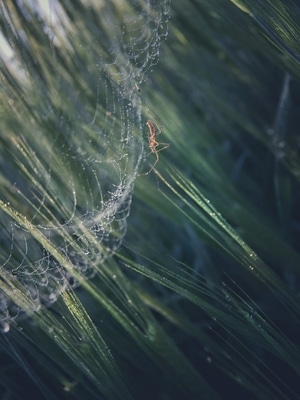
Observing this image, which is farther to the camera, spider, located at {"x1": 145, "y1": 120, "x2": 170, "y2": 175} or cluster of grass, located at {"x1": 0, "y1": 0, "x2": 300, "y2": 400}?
spider, located at {"x1": 145, "y1": 120, "x2": 170, "y2": 175}

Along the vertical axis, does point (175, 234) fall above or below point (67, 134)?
below

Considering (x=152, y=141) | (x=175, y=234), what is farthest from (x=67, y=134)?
(x=175, y=234)

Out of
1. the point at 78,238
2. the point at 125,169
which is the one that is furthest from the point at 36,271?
the point at 125,169

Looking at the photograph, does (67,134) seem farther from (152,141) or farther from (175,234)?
(175,234)

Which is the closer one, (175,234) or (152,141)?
(152,141)

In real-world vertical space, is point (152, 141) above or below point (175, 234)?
above

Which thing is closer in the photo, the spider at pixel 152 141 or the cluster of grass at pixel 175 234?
the cluster of grass at pixel 175 234
